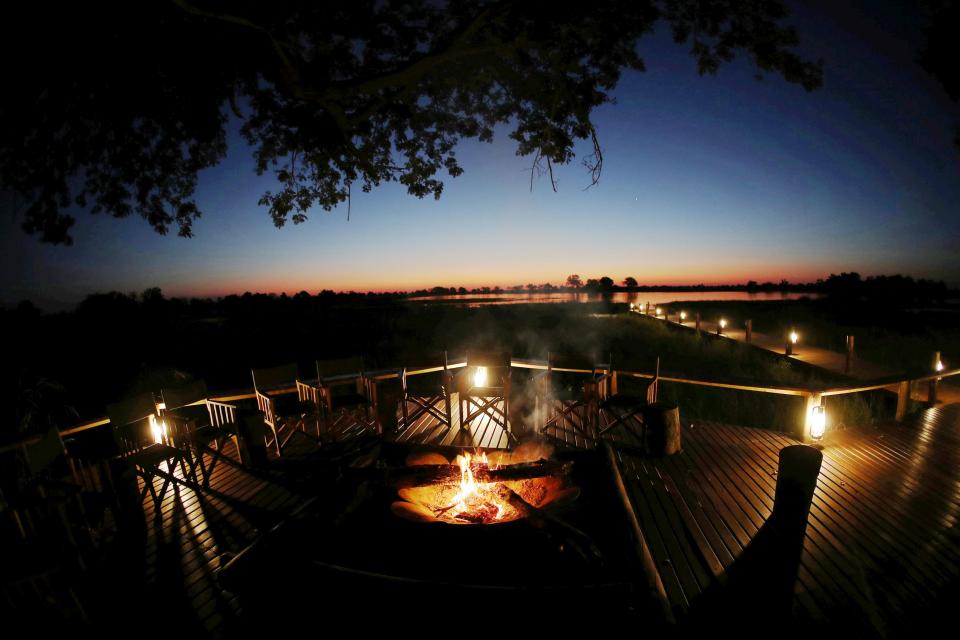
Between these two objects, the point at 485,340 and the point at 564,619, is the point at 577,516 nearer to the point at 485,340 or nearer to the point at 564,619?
the point at 564,619

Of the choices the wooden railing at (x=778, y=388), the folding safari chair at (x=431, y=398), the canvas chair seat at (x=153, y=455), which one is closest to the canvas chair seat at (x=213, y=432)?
the canvas chair seat at (x=153, y=455)

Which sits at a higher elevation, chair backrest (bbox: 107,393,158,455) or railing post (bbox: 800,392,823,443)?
chair backrest (bbox: 107,393,158,455)

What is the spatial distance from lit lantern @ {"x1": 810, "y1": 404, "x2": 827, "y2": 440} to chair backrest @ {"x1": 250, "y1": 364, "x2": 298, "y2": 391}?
19.7ft

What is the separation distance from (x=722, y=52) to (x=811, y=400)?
12.8 feet

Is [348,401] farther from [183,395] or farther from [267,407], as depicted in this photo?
[183,395]

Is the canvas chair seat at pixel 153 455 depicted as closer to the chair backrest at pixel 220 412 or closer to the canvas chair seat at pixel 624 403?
the chair backrest at pixel 220 412

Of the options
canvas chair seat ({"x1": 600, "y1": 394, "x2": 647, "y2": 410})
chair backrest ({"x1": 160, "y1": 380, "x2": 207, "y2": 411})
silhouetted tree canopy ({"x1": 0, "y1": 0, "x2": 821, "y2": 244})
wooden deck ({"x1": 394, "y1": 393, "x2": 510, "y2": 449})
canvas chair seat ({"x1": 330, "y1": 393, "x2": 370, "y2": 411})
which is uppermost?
silhouetted tree canopy ({"x1": 0, "y1": 0, "x2": 821, "y2": 244})

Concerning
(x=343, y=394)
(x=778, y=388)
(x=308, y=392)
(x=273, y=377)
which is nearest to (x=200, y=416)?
(x=273, y=377)

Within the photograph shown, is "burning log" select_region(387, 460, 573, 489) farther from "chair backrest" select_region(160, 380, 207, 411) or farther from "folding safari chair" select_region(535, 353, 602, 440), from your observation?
"chair backrest" select_region(160, 380, 207, 411)

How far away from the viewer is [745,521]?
3.11m

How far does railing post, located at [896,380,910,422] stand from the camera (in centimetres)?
520

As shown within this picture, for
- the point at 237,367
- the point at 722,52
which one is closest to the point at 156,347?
the point at 237,367

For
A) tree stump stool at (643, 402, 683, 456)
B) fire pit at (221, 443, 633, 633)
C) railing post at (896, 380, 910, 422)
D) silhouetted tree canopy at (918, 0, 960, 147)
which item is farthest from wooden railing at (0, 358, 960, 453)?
silhouetted tree canopy at (918, 0, 960, 147)

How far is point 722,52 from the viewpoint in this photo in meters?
4.30
